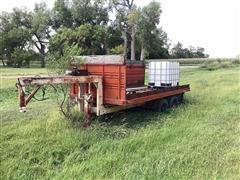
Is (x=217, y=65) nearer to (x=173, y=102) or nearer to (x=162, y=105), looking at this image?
(x=173, y=102)

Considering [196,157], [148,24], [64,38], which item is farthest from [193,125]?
[64,38]

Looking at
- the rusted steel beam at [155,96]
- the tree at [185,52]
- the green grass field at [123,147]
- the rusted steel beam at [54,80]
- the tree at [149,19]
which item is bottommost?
the green grass field at [123,147]

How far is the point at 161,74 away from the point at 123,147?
13.4 feet

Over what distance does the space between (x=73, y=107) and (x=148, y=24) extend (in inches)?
1440

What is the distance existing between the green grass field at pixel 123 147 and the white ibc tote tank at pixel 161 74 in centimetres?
128

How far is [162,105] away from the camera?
9.08 meters

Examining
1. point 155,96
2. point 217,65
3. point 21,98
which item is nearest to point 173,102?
point 155,96

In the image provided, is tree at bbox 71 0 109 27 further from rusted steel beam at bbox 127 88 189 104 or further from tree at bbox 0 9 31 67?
rusted steel beam at bbox 127 88 189 104

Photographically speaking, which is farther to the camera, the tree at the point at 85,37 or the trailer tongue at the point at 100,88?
the tree at the point at 85,37

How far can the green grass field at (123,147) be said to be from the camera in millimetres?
4762

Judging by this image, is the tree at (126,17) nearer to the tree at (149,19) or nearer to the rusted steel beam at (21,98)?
the tree at (149,19)

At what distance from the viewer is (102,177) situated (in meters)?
4.60

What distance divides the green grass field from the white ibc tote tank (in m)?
1.28

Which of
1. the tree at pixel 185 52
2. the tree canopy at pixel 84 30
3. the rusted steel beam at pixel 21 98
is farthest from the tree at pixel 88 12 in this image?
the rusted steel beam at pixel 21 98
